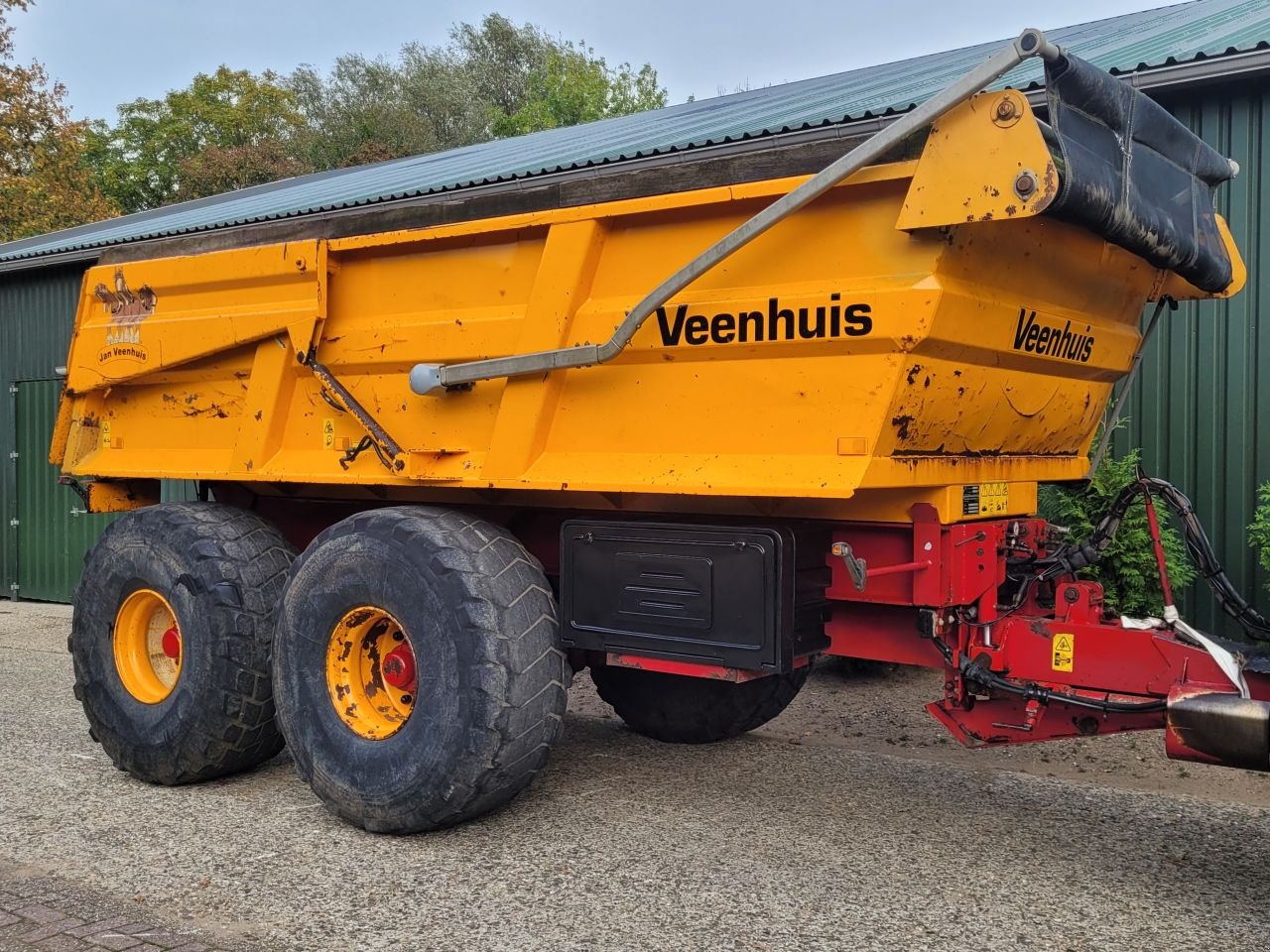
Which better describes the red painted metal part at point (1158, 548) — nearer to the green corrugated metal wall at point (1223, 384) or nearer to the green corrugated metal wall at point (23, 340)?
the green corrugated metal wall at point (1223, 384)

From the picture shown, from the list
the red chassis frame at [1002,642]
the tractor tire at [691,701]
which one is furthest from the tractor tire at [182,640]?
the red chassis frame at [1002,642]

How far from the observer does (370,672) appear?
199 inches

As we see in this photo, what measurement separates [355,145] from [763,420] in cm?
3758

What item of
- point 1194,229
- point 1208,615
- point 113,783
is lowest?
point 113,783

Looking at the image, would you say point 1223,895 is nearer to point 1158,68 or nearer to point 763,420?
point 763,420

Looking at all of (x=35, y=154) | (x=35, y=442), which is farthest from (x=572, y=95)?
(x=35, y=442)

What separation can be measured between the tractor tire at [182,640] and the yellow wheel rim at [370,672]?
0.53 metres

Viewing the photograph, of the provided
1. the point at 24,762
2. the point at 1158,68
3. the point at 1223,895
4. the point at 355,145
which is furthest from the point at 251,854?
the point at 355,145

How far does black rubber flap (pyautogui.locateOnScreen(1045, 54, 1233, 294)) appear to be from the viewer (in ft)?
12.3

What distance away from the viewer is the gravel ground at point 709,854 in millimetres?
3832

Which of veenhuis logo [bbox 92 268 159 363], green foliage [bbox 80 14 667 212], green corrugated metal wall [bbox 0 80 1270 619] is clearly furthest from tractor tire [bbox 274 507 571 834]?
green foliage [bbox 80 14 667 212]

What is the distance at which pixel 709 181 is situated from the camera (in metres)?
4.30

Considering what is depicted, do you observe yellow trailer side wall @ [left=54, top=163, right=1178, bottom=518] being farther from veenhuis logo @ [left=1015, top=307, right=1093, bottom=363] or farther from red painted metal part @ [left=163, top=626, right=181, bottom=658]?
red painted metal part @ [left=163, top=626, right=181, bottom=658]

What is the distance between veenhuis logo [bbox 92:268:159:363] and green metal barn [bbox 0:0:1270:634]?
21 centimetres
